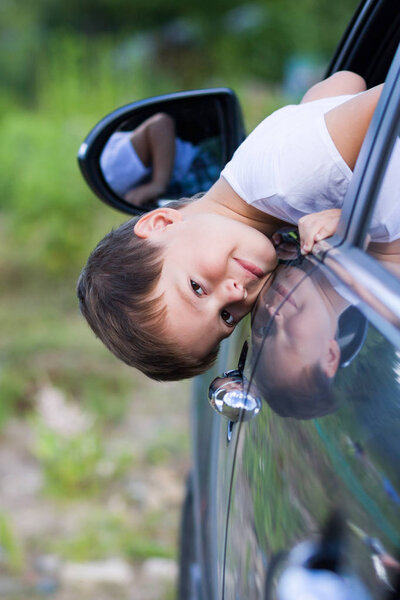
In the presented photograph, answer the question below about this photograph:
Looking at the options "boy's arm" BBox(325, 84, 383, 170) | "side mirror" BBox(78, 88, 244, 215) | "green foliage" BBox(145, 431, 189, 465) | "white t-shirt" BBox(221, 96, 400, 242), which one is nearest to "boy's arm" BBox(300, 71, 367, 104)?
"white t-shirt" BBox(221, 96, 400, 242)

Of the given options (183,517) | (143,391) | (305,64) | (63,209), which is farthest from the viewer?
(305,64)

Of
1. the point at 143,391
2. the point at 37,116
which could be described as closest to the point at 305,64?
the point at 37,116

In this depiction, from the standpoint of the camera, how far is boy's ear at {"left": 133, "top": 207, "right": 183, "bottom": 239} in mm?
1706

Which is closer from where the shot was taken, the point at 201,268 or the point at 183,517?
the point at 201,268

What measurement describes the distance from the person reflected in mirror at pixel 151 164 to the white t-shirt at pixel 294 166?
0.70 meters

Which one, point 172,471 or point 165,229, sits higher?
point 165,229

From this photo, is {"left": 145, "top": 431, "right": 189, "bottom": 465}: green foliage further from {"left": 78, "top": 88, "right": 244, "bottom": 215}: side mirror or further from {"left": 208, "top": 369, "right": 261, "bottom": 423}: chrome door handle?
{"left": 208, "top": 369, "right": 261, "bottom": 423}: chrome door handle

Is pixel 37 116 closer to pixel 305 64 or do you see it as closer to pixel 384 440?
pixel 305 64

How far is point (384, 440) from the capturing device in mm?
870

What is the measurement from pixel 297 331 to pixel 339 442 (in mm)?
245

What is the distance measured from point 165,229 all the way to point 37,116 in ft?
27.0

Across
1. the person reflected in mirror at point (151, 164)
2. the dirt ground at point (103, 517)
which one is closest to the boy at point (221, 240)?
the person reflected in mirror at point (151, 164)

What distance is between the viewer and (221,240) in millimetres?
1589

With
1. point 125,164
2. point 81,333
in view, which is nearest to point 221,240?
point 125,164
